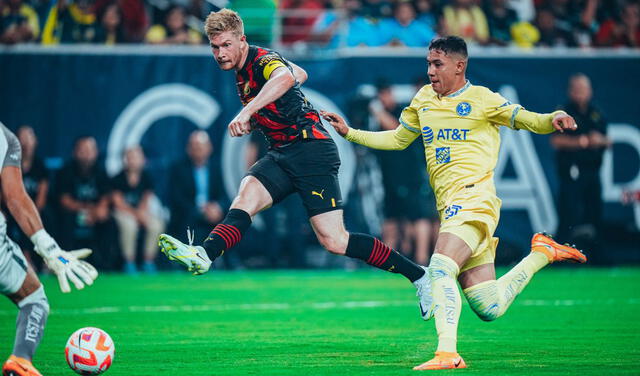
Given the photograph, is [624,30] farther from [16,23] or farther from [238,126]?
[238,126]

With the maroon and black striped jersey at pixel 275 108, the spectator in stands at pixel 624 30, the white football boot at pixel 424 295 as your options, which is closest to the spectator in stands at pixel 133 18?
the spectator in stands at pixel 624 30

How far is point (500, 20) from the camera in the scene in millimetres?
19766

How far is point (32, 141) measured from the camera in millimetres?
16703

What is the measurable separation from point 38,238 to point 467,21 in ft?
46.6

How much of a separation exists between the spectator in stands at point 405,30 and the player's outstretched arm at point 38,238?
12.7 m

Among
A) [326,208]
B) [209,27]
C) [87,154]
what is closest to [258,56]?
[209,27]

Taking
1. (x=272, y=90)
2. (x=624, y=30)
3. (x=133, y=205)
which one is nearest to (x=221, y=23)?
(x=272, y=90)

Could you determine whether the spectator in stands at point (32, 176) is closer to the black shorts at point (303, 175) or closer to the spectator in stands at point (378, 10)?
the spectator in stands at point (378, 10)

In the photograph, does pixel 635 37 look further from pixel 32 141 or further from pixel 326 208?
pixel 326 208

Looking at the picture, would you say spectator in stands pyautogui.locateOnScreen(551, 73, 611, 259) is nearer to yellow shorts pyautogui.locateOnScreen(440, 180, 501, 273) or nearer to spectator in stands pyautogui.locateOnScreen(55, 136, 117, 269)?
spectator in stands pyautogui.locateOnScreen(55, 136, 117, 269)

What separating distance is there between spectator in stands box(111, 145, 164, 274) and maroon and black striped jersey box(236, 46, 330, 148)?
836cm

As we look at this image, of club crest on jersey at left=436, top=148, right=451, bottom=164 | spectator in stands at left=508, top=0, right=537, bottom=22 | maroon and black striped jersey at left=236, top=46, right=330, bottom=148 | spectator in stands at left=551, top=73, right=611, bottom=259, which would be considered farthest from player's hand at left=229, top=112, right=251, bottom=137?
spectator in stands at left=508, top=0, right=537, bottom=22

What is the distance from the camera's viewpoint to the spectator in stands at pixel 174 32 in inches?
709

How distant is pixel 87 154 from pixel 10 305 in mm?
5098
